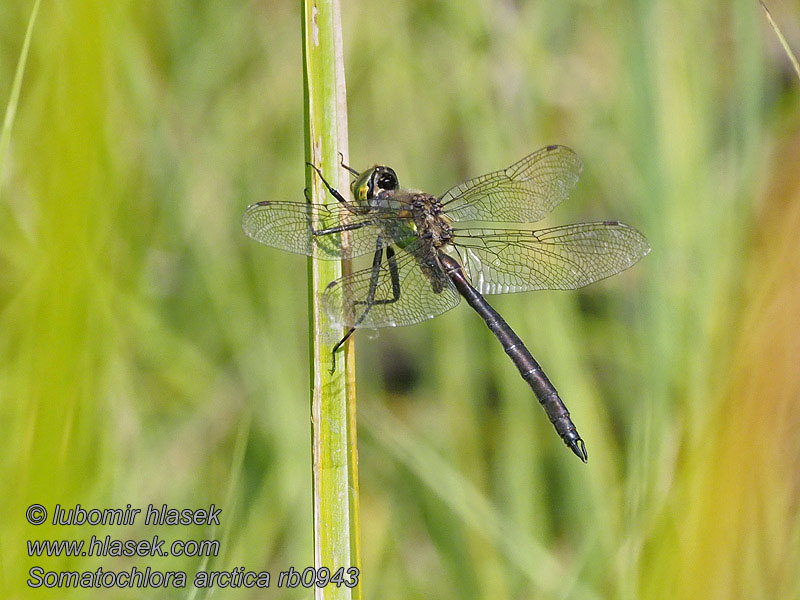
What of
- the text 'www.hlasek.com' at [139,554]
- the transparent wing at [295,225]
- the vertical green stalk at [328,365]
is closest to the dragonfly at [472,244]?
the transparent wing at [295,225]

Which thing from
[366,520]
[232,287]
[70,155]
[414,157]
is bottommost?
[70,155]

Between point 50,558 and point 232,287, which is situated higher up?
point 232,287

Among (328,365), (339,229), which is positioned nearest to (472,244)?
(339,229)

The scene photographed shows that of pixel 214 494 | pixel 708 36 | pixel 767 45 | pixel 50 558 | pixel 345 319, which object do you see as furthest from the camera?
pixel 767 45

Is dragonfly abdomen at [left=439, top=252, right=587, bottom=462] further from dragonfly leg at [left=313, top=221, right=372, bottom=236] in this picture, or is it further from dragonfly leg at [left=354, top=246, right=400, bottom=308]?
dragonfly leg at [left=313, top=221, right=372, bottom=236]

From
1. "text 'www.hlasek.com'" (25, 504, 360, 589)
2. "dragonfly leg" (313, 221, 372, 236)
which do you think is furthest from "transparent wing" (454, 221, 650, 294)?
"text 'www.hlasek.com'" (25, 504, 360, 589)

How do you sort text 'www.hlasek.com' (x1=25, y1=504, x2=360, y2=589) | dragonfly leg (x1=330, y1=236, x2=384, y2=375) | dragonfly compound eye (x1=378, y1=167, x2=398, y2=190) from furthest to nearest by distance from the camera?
1. dragonfly compound eye (x1=378, y1=167, x2=398, y2=190)
2. dragonfly leg (x1=330, y1=236, x2=384, y2=375)
3. text 'www.hlasek.com' (x1=25, y1=504, x2=360, y2=589)

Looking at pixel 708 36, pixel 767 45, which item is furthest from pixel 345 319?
pixel 767 45

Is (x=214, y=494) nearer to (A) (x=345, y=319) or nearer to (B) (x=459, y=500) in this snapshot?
(B) (x=459, y=500)
